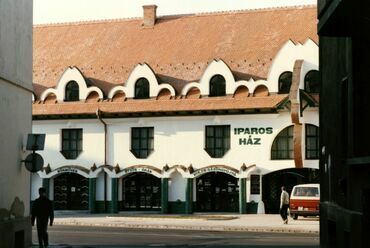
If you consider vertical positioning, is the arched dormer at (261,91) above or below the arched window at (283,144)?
above

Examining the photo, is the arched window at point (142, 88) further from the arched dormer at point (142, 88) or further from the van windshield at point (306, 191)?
the van windshield at point (306, 191)

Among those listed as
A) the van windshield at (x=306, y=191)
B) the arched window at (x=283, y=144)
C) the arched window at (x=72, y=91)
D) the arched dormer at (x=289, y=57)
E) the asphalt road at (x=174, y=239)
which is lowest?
the asphalt road at (x=174, y=239)

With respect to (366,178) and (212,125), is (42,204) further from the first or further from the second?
(212,125)

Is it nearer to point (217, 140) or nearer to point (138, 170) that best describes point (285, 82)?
point (217, 140)

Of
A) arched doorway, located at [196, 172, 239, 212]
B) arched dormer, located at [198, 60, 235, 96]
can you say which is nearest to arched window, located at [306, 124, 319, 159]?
arched doorway, located at [196, 172, 239, 212]

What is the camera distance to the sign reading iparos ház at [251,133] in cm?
4294

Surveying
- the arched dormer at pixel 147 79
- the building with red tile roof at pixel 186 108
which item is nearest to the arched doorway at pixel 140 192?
the building with red tile roof at pixel 186 108

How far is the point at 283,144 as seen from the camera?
42781mm

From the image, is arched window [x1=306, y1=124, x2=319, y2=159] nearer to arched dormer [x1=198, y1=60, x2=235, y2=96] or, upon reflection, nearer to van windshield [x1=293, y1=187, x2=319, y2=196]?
van windshield [x1=293, y1=187, x2=319, y2=196]

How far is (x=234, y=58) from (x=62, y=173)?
12.2 m

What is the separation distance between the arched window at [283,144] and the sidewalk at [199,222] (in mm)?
3335

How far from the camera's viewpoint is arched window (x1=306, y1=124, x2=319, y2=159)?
41656 mm

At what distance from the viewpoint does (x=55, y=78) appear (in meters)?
48.9

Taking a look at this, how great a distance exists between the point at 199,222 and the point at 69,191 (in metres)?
12.9
